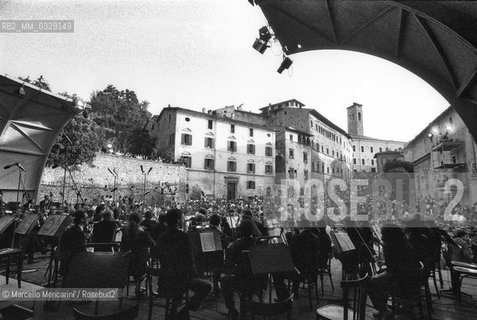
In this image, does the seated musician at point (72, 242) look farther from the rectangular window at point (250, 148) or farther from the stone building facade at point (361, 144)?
the stone building facade at point (361, 144)

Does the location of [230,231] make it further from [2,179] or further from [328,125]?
[328,125]

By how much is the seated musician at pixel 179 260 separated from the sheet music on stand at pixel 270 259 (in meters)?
0.96

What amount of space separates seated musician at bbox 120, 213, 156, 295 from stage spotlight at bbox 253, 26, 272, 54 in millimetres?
4580

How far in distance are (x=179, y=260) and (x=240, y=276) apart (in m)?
0.96

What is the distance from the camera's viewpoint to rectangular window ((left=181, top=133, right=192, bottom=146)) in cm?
3238

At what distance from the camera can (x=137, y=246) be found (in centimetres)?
491

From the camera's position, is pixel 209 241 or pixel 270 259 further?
pixel 209 241

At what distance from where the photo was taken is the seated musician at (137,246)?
4.85 metres

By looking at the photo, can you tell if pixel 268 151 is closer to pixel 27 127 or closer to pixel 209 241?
pixel 27 127

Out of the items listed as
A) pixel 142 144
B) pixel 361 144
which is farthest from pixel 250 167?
pixel 361 144

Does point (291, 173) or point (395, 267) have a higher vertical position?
point (291, 173)

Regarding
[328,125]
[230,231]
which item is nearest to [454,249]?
[230,231]

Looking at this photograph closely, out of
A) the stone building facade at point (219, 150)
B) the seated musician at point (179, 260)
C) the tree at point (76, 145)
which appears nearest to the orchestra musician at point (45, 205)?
the tree at point (76, 145)

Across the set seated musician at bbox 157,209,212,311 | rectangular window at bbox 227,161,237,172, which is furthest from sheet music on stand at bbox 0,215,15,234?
rectangular window at bbox 227,161,237,172
